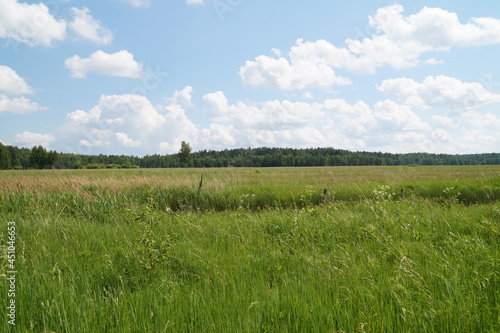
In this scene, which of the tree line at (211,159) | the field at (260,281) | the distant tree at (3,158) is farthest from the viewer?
the tree line at (211,159)

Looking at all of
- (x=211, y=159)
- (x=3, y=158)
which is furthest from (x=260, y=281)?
(x=211, y=159)

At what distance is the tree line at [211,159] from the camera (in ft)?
349

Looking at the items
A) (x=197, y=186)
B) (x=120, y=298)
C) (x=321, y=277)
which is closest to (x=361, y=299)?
(x=321, y=277)

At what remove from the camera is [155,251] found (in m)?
4.73

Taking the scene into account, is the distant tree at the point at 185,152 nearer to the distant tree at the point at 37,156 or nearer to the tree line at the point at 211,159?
the tree line at the point at 211,159

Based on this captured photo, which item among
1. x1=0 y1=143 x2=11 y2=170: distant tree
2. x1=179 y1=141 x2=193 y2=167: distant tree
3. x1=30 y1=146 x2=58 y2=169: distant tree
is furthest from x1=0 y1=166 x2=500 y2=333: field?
x1=0 y1=143 x2=11 y2=170: distant tree

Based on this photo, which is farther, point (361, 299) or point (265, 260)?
point (265, 260)

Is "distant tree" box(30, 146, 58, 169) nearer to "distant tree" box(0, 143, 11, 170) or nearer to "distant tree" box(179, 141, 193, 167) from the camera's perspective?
"distant tree" box(0, 143, 11, 170)

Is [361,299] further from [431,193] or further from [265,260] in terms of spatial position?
[431,193]

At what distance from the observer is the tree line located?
106438 mm

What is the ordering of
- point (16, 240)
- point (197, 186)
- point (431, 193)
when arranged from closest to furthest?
point (16, 240), point (197, 186), point (431, 193)

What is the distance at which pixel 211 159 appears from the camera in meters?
153

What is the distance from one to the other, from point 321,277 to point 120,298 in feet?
8.66

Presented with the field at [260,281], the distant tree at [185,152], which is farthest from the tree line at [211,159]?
the field at [260,281]
